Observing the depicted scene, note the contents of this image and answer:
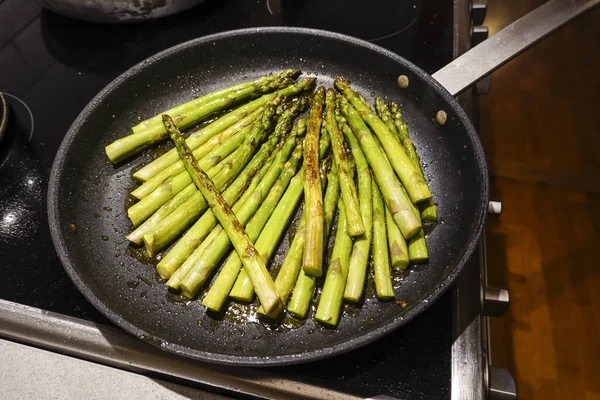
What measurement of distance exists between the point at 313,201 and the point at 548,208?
268 cm

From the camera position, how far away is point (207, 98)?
2.50 metres

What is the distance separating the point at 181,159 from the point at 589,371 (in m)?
3.05

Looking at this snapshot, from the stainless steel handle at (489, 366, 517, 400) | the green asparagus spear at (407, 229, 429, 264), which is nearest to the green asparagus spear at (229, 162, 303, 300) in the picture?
the green asparagus spear at (407, 229, 429, 264)

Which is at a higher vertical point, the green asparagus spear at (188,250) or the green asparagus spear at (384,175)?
the green asparagus spear at (384,175)

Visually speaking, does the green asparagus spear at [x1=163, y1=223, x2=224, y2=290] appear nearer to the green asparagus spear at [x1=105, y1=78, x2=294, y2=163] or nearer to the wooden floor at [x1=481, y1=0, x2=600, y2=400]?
the green asparagus spear at [x1=105, y1=78, x2=294, y2=163]

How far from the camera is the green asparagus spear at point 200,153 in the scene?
2.17m

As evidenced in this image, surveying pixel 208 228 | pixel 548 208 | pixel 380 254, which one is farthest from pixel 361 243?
pixel 548 208

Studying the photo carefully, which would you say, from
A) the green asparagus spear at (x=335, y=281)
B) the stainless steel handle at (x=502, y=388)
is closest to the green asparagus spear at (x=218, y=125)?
the green asparagus spear at (x=335, y=281)

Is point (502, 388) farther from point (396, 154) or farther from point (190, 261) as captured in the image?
point (190, 261)

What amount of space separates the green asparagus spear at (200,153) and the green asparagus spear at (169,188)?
Result: 28mm

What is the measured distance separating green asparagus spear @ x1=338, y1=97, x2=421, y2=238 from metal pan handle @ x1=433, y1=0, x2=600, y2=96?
55cm

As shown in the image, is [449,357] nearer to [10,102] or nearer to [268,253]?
[268,253]

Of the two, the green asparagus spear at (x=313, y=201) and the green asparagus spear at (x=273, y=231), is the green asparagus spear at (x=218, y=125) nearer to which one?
the green asparagus spear at (x=313, y=201)

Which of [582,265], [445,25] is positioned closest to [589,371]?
[582,265]
